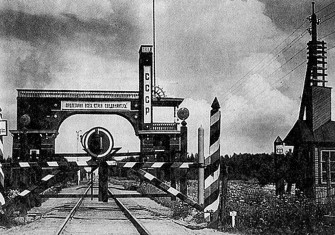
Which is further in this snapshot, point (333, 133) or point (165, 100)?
point (165, 100)

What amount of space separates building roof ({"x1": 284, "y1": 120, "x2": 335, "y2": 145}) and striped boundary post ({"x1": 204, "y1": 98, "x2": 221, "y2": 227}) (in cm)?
823

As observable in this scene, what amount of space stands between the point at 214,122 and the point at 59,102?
20657mm

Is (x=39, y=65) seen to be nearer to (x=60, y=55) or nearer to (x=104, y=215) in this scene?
(x=60, y=55)

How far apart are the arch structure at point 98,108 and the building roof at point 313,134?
10.3 metres

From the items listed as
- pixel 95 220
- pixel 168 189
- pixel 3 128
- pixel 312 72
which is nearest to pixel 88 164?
pixel 95 220

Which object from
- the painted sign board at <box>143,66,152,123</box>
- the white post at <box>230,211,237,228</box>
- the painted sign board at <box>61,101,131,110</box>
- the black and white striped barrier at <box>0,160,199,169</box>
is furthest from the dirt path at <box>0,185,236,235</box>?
the painted sign board at <box>143,66,152,123</box>

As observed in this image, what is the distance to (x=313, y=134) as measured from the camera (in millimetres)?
17625

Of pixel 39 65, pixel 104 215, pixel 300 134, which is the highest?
pixel 39 65

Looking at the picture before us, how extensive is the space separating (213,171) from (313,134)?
866cm

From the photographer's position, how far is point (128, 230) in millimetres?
9773

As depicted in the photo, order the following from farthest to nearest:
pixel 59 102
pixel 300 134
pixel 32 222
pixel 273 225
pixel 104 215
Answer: pixel 59 102, pixel 300 134, pixel 104 215, pixel 32 222, pixel 273 225

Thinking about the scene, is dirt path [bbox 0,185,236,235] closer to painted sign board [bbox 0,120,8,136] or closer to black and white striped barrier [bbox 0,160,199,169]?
black and white striped barrier [bbox 0,160,199,169]

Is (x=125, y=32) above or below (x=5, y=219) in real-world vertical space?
above

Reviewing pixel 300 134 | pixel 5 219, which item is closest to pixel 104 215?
pixel 5 219
